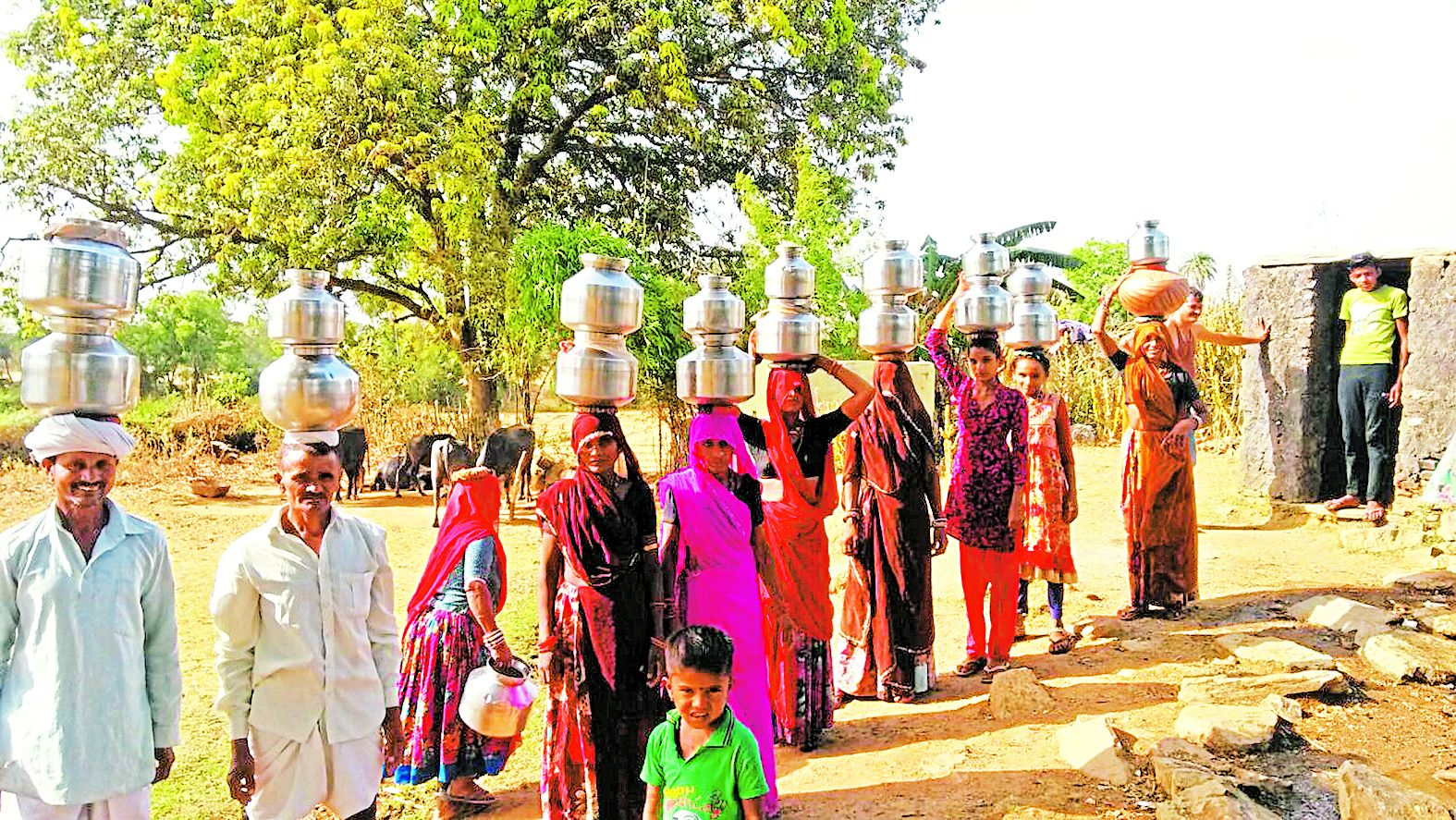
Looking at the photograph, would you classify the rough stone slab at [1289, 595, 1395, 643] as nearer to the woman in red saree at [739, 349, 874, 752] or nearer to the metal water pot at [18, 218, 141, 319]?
the woman in red saree at [739, 349, 874, 752]

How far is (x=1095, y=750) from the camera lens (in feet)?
13.0

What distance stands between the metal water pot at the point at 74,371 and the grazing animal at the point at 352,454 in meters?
11.3

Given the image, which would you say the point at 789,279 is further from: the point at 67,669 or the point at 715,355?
the point at 67,669

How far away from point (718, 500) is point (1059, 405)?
2760 mm

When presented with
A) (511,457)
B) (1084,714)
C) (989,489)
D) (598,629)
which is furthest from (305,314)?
(511,457)

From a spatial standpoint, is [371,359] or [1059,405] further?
[371,359]

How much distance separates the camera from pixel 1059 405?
5.62 meters

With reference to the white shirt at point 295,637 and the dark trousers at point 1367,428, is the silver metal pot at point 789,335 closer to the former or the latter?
the white shirt at point 295,637

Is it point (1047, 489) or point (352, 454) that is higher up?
point (352, 454)

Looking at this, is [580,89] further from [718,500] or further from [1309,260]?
[718,500]

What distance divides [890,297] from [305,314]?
2719 millimetres

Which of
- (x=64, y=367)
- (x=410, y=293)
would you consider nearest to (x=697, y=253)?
(x=410, y=293)

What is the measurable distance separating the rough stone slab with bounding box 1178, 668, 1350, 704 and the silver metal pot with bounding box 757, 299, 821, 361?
2353mm

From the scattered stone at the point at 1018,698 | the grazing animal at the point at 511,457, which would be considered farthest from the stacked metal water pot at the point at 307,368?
the grazing animal at the point at 511,457
